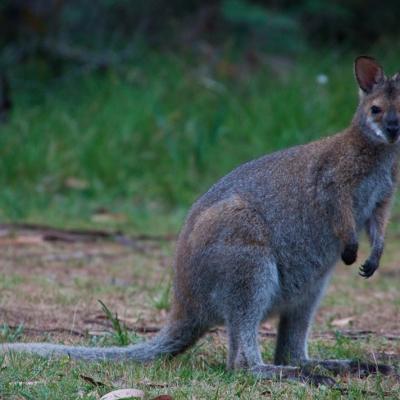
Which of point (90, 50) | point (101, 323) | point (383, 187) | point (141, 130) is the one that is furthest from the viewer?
point (90, 50)

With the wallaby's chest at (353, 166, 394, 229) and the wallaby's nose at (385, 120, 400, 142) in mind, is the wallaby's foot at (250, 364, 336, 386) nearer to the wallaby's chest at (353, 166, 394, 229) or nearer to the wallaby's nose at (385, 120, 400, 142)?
the wallaby's chest at (353, 166, 394, 229)

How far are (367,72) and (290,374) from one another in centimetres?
156

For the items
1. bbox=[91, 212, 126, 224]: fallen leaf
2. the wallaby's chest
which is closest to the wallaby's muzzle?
the wallaby's chest

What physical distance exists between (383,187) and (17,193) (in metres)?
5.08

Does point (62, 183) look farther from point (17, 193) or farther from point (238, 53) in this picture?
point (238, 53)

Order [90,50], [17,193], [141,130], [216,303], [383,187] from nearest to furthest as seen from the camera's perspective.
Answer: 1. [216,303]
2. [383,187]
3. [17,193]
4. [141,130]
5. [90,50]

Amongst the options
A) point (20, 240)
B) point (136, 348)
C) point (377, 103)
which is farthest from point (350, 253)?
point (20, 240)

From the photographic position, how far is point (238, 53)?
12.5m

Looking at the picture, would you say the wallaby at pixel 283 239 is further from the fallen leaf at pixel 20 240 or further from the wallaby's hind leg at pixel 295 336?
the fallen leaf at pixel 20 240

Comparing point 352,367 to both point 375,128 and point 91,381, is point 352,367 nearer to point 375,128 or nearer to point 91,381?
point 375,128

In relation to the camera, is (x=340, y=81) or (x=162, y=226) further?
(x=340, y=81)

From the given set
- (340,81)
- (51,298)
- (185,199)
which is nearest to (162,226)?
(185,199)

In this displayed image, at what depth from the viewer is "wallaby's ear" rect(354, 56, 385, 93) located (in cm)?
486

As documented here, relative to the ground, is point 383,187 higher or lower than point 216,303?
higher
